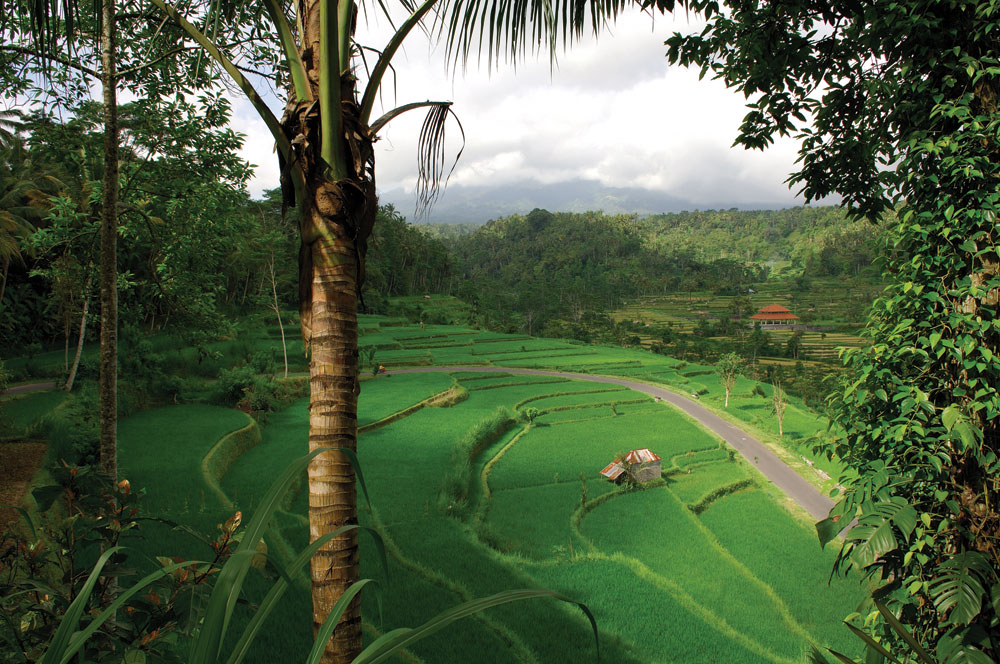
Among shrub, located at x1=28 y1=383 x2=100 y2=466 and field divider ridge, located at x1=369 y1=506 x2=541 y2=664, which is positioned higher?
shrub, located at x1=28 y1=383 x2=100 y2=466

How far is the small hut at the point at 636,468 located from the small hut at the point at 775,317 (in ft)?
119

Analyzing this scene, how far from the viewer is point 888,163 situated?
243cm

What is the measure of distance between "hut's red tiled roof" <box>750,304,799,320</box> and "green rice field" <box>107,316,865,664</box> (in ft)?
98.1

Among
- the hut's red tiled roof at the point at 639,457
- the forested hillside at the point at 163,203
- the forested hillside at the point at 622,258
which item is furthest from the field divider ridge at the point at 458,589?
the forested hillside at the point at 622,258

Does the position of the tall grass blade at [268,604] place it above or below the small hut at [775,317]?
above

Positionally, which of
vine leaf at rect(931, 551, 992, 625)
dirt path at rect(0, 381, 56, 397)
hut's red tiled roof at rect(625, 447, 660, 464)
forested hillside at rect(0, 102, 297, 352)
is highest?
forested hillside at rect(0, 102, 297, 352)

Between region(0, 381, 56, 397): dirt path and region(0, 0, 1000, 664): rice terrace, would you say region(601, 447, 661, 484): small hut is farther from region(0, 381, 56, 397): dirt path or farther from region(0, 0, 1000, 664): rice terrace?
region(0, 381, 56, 397): dirt path

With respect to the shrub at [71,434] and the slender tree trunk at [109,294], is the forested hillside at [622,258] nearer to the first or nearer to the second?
the shrub at [71,434]

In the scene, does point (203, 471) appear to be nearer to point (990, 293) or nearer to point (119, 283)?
point (119, 283)

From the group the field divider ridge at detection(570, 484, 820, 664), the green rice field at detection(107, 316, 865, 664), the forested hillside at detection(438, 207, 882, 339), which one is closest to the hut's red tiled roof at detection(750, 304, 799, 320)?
the forested hillside at detection(438, 207, 882, 339)

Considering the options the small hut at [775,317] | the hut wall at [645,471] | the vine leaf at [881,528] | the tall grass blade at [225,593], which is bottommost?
the hut wall at [645,471]

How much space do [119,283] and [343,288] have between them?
4.82m

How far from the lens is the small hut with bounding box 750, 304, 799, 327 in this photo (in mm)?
42284

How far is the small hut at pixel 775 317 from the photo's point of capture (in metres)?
42.3
